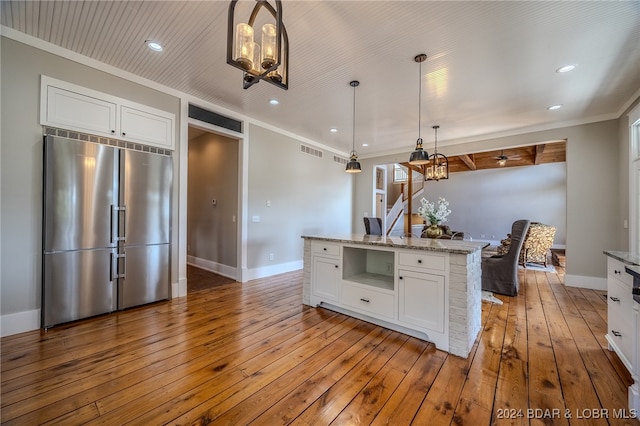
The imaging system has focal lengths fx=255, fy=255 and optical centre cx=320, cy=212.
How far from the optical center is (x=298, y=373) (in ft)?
6.35

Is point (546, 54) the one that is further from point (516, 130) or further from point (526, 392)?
point (526, 392)

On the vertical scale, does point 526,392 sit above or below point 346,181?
below

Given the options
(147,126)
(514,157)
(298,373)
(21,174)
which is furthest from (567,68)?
(514,157)

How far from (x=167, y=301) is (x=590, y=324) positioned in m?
5.09

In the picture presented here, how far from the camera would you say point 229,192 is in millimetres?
4773

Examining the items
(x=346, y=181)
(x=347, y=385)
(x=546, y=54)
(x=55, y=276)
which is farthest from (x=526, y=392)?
(x=346, y=181)

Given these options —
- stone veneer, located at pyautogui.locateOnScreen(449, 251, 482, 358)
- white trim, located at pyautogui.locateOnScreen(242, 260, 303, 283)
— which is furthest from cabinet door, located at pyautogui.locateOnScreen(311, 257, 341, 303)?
white trim, located at pyautogui.locateOnScreen(242, 260, 303, 283)

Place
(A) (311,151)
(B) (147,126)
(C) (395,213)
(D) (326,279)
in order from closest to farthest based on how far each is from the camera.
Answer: (D) (326,279)
(B) (147,126)
(A) (311,151)
(C) (395,213)

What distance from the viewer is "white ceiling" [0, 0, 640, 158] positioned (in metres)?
2.14

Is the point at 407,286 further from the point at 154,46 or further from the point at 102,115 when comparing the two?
the point at 102,115

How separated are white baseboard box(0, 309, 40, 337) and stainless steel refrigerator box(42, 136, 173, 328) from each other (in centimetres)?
10

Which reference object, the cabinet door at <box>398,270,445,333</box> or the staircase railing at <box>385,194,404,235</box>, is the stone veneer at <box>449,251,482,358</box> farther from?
the staircase railing at <box>385,194,404,235</box>

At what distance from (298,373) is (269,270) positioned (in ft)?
10.2

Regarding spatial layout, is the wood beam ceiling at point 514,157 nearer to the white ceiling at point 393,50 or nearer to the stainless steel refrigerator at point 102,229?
the white ceiling at point 393,50
